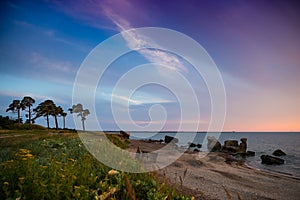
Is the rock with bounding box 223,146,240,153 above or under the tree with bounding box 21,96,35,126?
under

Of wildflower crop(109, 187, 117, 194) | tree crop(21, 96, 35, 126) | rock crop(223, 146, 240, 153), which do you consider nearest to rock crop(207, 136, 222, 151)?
rock crop(223, 146, 240, 153)

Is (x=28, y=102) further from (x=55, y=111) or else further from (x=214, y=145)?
(x=214, y=145)

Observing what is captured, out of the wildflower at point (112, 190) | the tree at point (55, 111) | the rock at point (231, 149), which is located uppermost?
the tree at point (55, 111)

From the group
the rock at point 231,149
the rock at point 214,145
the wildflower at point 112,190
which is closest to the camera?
the wildflower at point 112,190

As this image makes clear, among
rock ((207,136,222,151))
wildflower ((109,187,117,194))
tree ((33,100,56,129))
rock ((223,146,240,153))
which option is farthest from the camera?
tree ((33,100,56,129))

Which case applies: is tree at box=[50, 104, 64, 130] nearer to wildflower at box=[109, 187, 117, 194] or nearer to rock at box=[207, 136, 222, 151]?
rock at box=[207, 136, 222, 151]

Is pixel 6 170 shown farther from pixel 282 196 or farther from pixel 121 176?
pixel 282 196

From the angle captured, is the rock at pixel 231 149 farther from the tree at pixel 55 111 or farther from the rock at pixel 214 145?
the tree at pixel 55 111

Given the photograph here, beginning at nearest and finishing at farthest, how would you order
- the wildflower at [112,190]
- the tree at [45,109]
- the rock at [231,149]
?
the wildflower at [112,190]
the rock at [231,149]
the tree at [45,109]

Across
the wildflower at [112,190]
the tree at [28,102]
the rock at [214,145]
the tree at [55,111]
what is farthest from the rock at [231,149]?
the tree at [28,102]

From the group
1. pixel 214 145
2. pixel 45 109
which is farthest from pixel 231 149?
pixel 45 109

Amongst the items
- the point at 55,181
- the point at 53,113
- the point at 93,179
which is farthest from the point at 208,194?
the point at 53,113

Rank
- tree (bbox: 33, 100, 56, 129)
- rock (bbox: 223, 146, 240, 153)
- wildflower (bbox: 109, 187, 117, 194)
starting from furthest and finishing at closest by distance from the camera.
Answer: tree (bbox: 33, 100, 56, 129) < rock (bbox: 223, 146, 240, 153) < wildflower (bbox: 109, 187, 117, 194)

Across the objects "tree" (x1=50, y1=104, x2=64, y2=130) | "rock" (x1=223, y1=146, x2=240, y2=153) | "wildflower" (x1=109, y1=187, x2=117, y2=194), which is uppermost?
"tree" (x1=50, y1=104, x2=64, y2=130)
